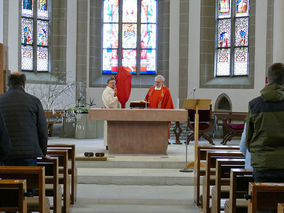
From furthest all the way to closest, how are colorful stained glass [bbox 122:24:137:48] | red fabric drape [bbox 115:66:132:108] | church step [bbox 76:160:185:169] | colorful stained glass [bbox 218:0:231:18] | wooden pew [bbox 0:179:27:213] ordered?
colorful stained glass [bbox 122:24:137:48] < colorful stained glass [bbox 218:0:231:18] < red fabric drape [bbox 115:66:132:108] < church step [bbox 76:160:185:169] < wooden pew [bbox 0:179:27:213]

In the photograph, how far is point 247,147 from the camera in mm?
4090

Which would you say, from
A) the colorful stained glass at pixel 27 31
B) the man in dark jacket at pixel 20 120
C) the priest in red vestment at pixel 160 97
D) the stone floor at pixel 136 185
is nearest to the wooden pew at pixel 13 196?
the man in dark jacket at pixel 20 120

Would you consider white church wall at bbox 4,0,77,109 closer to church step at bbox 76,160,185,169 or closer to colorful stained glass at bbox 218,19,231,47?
colorful stained glass at bbox 218,19,231,47

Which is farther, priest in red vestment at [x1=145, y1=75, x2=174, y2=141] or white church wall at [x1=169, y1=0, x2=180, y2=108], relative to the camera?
white church wall at [x1=169, y1=0, x2=180, y2=108]

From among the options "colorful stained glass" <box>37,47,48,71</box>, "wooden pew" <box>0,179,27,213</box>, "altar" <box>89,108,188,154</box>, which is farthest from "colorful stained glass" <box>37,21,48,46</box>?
"wooden pew" <box>0,179,27,213</box>

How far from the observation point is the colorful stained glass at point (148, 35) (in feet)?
55.1

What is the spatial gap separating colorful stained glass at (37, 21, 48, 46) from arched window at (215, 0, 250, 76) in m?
5.27

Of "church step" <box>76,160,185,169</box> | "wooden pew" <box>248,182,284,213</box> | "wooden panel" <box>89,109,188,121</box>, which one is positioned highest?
"wooden panel" <box>89,109,188,121</box>

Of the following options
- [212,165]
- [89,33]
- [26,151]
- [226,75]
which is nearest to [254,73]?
[226,75]

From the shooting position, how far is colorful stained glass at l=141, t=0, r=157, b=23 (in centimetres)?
1670

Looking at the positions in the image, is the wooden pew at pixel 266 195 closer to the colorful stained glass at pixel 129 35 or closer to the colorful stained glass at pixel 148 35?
the colorful stained glass at pixel 148 35

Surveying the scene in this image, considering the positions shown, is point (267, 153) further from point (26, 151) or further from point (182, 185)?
point (182, 185)

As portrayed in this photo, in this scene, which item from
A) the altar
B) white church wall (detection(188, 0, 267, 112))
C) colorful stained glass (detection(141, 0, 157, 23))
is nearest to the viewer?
the altar

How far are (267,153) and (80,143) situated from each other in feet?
28.1
